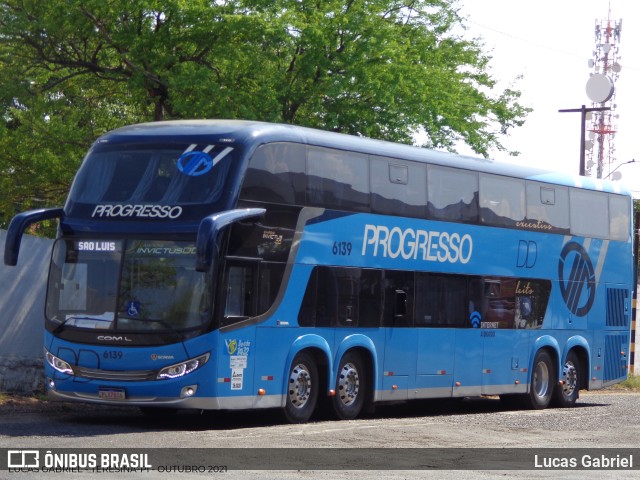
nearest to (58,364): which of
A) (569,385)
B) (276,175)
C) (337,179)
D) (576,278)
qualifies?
(276,175)

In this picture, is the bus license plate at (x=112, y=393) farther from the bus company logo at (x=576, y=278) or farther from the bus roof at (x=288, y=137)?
the bus company logo at (x=576, y=278)

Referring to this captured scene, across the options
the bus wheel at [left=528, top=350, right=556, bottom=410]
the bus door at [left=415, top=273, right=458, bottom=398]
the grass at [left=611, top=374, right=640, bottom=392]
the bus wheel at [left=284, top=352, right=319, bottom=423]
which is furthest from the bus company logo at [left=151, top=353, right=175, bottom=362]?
the grass at [left=611, top=374, right=640, bottom=392]

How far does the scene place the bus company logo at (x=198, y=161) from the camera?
1606 cm

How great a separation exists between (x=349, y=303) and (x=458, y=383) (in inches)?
138

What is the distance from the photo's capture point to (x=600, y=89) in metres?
37.0

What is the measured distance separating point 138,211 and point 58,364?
2261 mm

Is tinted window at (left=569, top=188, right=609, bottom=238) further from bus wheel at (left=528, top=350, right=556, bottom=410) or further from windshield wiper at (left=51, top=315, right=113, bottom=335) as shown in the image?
windshield wiper at (left=51, top=315, right=113, bottom=335)

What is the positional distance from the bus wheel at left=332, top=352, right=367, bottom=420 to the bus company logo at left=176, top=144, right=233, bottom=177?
13.1 feet

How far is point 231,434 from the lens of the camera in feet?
50.2

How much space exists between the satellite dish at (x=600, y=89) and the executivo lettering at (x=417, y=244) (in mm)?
17449

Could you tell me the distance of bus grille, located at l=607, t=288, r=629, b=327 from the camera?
25266 mm

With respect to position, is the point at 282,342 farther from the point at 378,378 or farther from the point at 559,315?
the point at 559,315

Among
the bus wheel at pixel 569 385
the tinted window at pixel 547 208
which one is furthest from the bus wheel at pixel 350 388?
the bus wheel at pixel 569 385

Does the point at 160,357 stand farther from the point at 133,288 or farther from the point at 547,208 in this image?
the point at 547,208
